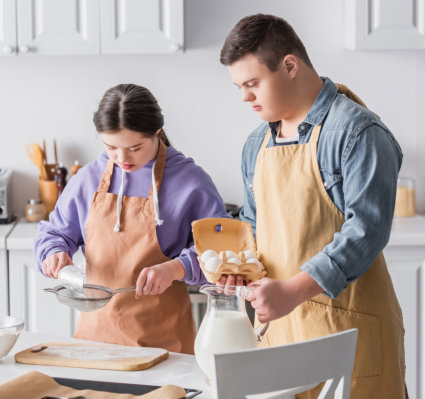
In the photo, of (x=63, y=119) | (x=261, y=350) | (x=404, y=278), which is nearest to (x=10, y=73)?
(x=63, y=119)

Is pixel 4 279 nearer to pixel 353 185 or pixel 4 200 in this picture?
pixel 4 200

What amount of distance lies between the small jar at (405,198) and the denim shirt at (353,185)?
160 cm

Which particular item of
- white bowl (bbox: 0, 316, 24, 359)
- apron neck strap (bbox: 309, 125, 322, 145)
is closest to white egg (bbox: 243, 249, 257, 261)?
apron neck strap (bbox: 309, 125, 322, 145)

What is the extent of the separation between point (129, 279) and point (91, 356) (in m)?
0.38

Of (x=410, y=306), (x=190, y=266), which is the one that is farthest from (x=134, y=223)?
(x=410, y=306)

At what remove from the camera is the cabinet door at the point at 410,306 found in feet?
9.32

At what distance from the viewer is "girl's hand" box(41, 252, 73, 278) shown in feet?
6.13

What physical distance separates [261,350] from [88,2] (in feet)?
6.79

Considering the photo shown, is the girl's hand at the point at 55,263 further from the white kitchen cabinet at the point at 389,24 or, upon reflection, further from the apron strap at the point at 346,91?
the white kitchen cabinet at the point at 389,24

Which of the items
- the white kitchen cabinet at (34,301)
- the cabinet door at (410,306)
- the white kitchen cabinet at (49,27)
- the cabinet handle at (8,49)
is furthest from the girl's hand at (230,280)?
the cabinet handle at (8,49)

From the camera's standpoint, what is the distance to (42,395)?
4.52 ft

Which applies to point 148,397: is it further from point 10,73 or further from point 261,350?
point 10,73

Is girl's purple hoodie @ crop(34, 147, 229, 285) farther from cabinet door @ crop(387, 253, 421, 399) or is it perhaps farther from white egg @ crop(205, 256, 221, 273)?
cabinet door @ crop(387, 253, 421, 399)

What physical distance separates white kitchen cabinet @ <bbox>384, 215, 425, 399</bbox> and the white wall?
1.99 feet
